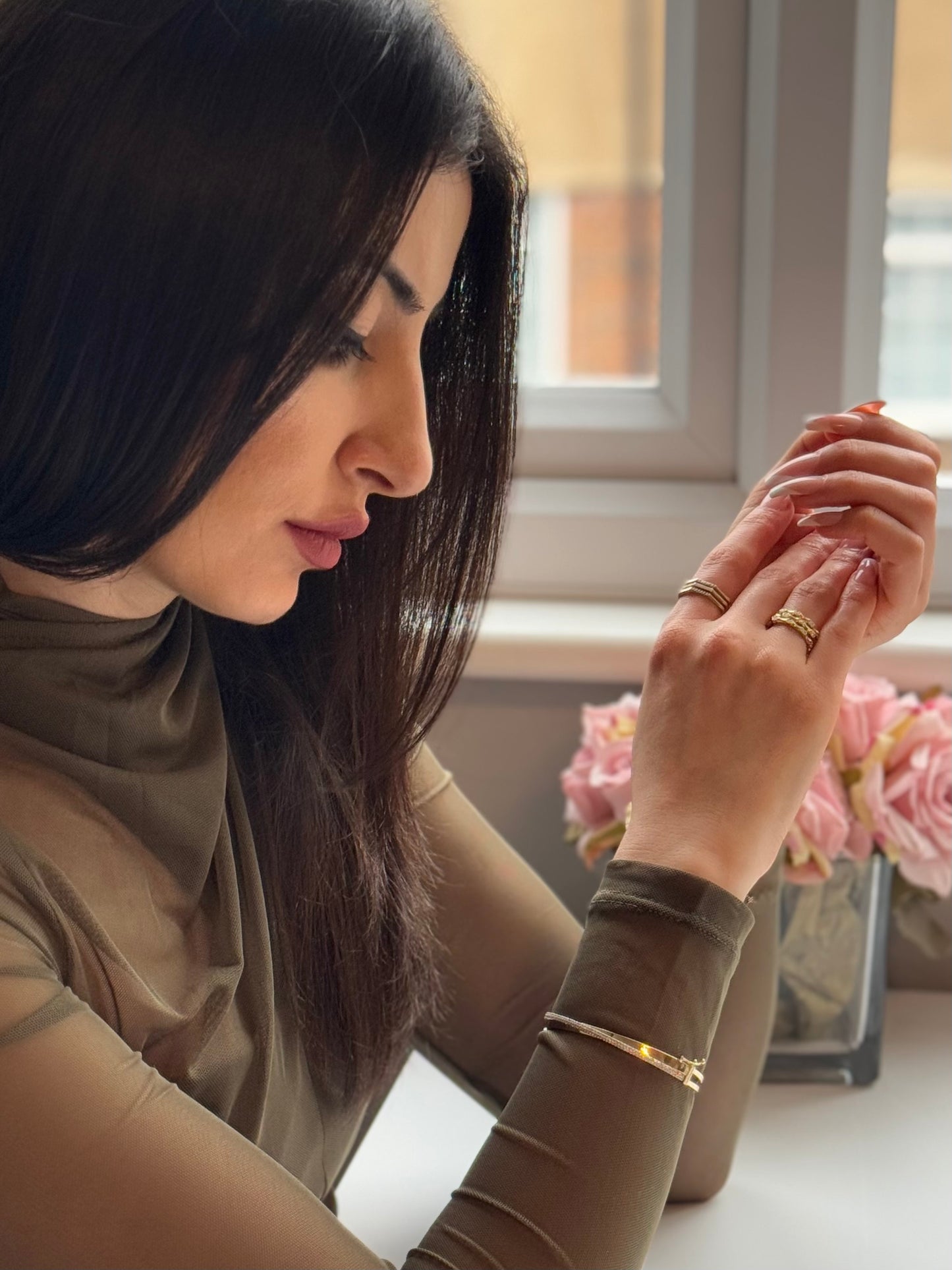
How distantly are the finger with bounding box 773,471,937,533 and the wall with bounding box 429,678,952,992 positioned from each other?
486 mm

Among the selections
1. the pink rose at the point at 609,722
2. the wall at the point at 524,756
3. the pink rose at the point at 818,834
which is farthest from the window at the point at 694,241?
the pink rose at the point at 818,834

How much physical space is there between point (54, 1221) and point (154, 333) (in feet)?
1.22

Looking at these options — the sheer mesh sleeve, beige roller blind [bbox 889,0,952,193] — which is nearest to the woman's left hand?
the sheer mesh sleeve

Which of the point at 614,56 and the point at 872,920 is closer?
the point at 872,920

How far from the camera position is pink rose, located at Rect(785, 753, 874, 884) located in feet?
3.27

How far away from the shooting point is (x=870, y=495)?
78cm

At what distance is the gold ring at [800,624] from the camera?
2.40ft

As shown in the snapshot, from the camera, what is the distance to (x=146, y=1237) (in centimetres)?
58

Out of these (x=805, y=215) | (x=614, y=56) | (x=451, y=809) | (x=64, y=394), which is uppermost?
(x=614, y=56)

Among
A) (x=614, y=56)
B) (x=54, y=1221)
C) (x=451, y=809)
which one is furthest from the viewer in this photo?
(x=614, y=56)

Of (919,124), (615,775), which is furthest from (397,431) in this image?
(919,124)

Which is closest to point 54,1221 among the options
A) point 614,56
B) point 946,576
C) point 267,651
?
point 267,651

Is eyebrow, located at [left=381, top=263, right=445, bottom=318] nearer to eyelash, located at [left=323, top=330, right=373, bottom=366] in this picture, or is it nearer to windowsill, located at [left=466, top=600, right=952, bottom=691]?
eyelash, located at [left=323, top=330, right=373, bottom=366]

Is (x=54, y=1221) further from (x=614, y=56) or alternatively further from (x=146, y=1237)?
(x=614, y=56)
